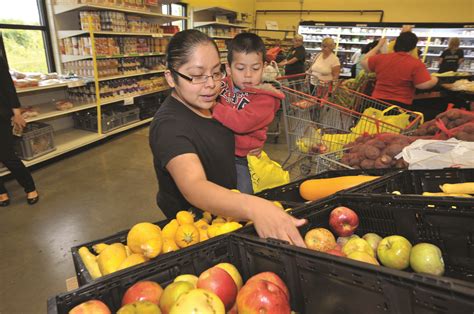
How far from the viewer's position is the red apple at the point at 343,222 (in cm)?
111

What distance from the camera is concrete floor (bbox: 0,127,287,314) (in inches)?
95.6

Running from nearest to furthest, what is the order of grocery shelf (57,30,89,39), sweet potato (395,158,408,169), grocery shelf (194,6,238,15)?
sweet potato (395,158,408,169), grocery shelf (57,30,89,39), grocery shelf (194,6,238,15)

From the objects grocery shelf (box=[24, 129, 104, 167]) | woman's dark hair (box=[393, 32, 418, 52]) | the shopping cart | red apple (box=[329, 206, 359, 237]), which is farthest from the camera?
grocery shelf (box=[24, 129, 104, 167])

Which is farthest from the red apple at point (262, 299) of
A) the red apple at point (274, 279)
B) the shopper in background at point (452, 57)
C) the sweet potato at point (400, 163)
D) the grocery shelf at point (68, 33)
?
the shopper in background at point (452, 57)

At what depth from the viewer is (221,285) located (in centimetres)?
78

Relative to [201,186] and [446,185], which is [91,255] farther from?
[446,185]

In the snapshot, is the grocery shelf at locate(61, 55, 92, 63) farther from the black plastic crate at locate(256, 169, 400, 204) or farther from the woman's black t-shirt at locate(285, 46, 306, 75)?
the black plastic crate at locate(256, 169, 400, 204)

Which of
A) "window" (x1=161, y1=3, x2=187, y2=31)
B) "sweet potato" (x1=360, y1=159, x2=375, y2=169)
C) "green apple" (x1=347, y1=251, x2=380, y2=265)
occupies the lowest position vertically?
"sweet potato" (x1=360, y1=159, x2=375, y2=169)

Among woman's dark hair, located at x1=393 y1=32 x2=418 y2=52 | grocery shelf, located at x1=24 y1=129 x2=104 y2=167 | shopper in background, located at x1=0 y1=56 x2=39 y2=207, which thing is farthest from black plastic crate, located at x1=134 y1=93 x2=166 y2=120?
woman's dark hair, located at x1=393 y1=32 x2=418 y2=52

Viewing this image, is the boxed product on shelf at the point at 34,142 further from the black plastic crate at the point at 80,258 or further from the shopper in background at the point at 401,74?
the shopper in background at the point at 401,74

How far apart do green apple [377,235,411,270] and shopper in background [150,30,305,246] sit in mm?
304

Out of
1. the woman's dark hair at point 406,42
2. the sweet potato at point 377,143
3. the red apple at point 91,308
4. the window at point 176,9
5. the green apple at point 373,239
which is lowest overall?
the green apple at point 373,239

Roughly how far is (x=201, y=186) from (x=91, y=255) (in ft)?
1.52

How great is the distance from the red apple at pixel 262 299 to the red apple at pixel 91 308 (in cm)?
31
